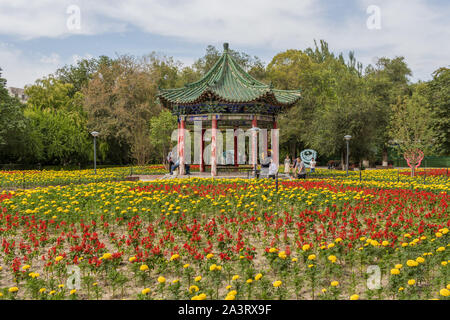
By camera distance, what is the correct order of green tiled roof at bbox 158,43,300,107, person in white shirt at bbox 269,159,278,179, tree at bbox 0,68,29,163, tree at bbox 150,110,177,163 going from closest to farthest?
person in white shirt at bbox 269,159,278,179 < green tiled roof at bbox 158,43,300,107 < tree at bbox 150,110,177,163 < tree at bbox 0,68,29,163

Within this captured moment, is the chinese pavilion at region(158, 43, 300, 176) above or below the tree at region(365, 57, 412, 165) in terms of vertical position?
below

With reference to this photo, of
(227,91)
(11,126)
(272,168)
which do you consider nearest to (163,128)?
(227,91)

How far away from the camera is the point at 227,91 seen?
2134 cm

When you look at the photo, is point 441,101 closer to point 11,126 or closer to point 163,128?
point 163,128

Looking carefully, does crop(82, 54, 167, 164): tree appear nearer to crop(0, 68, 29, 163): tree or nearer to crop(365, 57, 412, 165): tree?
crop(0, 68, 29, 163): tree

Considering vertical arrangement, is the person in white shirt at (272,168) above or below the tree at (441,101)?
below

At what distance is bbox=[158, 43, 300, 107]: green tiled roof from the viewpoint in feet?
66.5

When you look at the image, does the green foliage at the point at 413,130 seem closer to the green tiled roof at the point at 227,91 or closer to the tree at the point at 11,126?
the green tiled roof at the point at 227,91

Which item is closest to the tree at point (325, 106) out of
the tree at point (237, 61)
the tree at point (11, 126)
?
the tree at point (237, 61)

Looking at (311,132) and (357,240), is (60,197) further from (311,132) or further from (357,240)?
(311,132)

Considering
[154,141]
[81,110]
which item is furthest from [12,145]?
[154,141]

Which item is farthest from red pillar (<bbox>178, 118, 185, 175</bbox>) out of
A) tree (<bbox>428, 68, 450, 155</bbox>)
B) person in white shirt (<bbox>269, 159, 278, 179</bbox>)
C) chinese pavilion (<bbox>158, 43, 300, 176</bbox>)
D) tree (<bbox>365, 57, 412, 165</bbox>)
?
tree (<bbox>428, 68, 450, 155</bbox>)

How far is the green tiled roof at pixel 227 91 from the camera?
20.3 m
